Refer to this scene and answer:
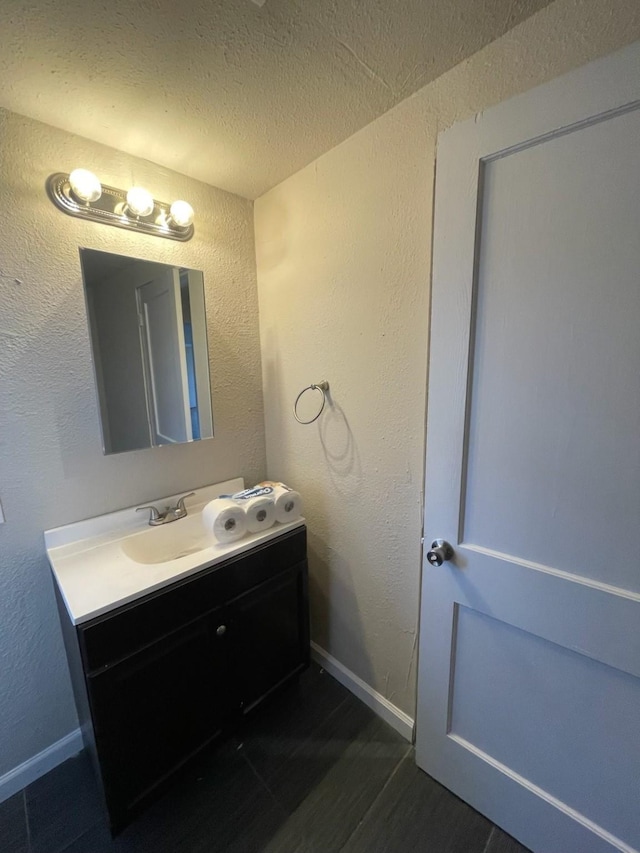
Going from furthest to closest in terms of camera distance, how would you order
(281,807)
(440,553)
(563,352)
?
(281,807)
(440,553)
(563,352)

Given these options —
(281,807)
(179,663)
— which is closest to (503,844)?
(281,807)

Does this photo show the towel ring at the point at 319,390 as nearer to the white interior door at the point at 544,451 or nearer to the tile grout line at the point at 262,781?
the white interior door at the point at 544,451

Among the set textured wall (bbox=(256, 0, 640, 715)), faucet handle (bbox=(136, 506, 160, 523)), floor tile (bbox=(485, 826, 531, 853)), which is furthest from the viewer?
faucet handle (bbox=(136, 506, 160, 523))

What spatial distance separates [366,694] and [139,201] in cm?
211

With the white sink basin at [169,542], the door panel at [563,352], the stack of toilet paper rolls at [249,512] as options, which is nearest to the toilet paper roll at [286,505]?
the stack of toilet paper rolls at [249,512]

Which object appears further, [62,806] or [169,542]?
[169,542]

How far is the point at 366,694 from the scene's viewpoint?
152 cm

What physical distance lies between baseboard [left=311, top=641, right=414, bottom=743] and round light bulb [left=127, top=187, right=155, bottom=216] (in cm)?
200

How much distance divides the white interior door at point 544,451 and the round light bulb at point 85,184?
106 cm

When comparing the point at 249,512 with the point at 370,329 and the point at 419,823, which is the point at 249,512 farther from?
the point at 419,823

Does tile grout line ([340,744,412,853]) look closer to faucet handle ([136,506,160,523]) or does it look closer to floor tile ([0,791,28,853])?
floor tile ([0,791,28,853])

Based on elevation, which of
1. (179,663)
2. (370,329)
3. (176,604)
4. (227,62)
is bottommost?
(179,663)

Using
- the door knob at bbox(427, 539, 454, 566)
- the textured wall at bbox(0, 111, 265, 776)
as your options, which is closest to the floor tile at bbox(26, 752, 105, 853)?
the textured wall at bbox(0, 111, 265, 776)

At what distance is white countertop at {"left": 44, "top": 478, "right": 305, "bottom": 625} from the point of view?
1005 millimetres
